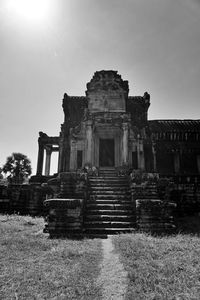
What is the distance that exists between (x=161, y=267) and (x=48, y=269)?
2164 millimetres

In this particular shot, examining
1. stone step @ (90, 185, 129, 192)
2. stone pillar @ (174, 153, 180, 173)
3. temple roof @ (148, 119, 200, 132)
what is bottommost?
stone step @ (90, 185, 129, 192)

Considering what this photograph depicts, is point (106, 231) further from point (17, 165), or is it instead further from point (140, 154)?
point (17, 165)

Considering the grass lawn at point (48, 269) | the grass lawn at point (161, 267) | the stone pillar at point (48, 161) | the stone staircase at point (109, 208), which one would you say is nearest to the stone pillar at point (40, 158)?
the stone pillar at point (48, 161)

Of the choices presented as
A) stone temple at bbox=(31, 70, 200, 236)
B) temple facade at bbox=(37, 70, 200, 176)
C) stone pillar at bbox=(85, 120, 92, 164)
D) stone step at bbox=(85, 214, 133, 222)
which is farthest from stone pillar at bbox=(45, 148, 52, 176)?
stone step at bbox=(85, 214, 133, 222)

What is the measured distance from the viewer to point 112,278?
3.39 m

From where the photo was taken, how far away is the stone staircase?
729cm

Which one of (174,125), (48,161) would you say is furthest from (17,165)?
(174,125)

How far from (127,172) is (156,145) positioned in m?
7.23

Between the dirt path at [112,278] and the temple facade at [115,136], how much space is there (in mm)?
10488

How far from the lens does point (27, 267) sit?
12.3 feet

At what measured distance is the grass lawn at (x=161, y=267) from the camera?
286 cm

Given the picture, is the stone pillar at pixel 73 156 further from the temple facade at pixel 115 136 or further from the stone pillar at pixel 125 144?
the stone pillar at pixel 125 144

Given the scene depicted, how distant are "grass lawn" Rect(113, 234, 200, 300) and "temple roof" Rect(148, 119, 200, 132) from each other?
47.1 feet

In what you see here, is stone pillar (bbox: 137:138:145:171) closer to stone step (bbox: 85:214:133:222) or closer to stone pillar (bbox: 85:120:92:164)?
stone pillar (bbox: 85:120:92:164)
